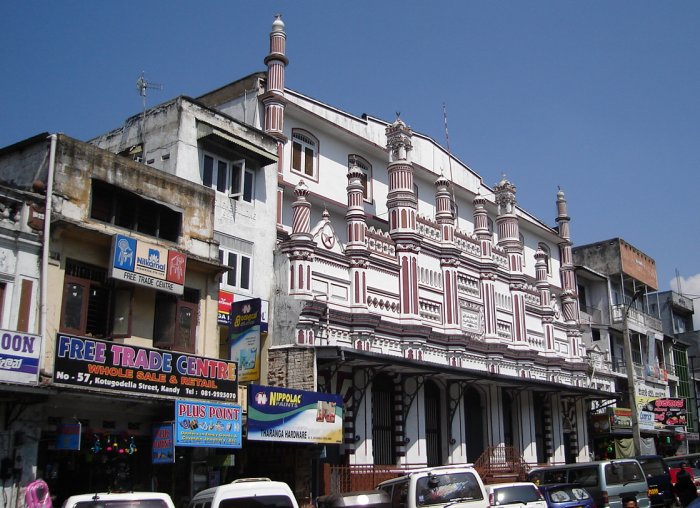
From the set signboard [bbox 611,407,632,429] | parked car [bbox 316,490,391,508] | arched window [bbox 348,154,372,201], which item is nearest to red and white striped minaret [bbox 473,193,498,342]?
arched window [bbox 348,154,372,201]

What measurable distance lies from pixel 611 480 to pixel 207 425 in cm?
1062

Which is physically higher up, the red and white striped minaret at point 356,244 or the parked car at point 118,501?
the red and white striped minaret at point 356,244

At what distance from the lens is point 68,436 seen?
17.8 metres

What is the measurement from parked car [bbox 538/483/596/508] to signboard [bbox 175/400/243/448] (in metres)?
7.82

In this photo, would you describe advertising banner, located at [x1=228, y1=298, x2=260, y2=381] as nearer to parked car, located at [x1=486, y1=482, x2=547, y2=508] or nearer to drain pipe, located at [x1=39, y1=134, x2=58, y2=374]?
drain pipe, located at [x1=39, y1=134, x2=58, y2=374]

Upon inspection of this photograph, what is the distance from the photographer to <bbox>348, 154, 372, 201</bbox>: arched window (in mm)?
34031

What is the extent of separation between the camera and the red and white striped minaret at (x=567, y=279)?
4399 cm

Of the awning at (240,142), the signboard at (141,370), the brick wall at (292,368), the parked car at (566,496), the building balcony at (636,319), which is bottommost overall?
the parked car at (566,496)

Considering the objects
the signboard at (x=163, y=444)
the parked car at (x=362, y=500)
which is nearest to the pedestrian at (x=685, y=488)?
the parked car at (x=362, y=500)

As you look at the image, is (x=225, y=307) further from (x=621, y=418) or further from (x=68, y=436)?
(x=621, y=418)

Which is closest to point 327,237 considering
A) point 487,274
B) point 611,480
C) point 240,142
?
point 240,142

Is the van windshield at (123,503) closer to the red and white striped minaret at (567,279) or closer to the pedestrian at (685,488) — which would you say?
the pedestrian at (685,488)

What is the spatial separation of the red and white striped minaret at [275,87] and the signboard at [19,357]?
1402 cm

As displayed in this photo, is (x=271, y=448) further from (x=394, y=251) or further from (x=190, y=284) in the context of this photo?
(x=394, y=251)
